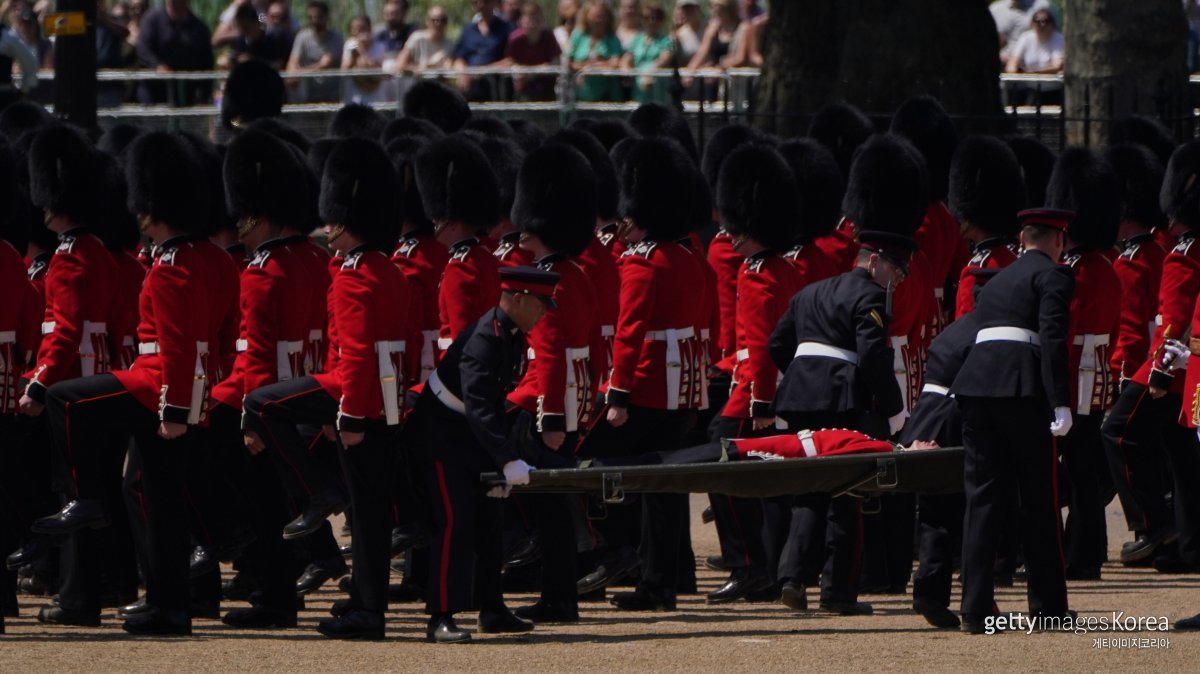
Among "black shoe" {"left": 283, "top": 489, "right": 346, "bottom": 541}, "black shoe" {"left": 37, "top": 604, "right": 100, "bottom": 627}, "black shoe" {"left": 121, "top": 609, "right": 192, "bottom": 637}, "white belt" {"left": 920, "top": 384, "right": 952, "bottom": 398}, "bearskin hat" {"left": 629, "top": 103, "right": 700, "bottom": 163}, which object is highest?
"bearskin hat" {"left": 629, "top": 103, "right": 700, "bottom": 163}

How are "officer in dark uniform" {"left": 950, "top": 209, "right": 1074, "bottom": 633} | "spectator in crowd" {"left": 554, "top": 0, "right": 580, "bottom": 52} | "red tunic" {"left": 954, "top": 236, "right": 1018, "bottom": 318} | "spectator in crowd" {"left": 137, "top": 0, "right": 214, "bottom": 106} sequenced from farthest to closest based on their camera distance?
"spectator in crowd" {"left": 554, "top": 0, "right": 580, "bottom": 52} < "spectator in crowd" {"left": 137, "top": 0, "right": 214, "bottom": 106} < "red tunic" {"left": 954, "top": 236, "right": 1018, "bottom": 318} < "officer in dark uniform" {"left": 950, "top": 209, "right": 1074, "bottom": 633}

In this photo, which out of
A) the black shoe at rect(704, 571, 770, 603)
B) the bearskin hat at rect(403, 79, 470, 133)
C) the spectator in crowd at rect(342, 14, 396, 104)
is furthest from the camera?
the spectator in crowd at rect(342, 14, 396, 104)

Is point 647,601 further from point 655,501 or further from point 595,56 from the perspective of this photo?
point 595,56

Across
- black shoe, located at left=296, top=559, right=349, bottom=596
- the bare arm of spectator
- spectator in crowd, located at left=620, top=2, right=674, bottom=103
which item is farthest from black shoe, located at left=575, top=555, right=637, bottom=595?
the bare arm of spectator

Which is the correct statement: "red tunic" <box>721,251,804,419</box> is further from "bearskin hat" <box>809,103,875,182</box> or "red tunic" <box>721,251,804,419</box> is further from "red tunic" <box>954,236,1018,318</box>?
"bearskin hat" <box>809,103,875,182</box>

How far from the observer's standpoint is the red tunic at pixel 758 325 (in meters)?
8.94

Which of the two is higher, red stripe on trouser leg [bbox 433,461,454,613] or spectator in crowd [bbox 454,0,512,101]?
spectator in crowd [bbox 454,0,512,101]

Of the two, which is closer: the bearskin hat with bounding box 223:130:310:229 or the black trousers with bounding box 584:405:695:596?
the bearskin hat with bounding box 223:130:310:229

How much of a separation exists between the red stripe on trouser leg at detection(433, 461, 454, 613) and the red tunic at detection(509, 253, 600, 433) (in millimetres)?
554

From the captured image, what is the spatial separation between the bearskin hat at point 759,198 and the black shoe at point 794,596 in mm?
1347

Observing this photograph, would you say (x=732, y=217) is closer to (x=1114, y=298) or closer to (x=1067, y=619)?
(x=1114, y=298)

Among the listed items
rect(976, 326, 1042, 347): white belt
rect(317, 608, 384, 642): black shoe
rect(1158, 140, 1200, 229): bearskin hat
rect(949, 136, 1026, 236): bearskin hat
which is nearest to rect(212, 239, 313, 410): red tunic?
rect(317, 608, 384, 642): black shoe

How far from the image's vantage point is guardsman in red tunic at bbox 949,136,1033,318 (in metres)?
9.43

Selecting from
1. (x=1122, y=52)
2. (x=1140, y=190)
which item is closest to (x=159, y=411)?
(x=1140, y=190)
